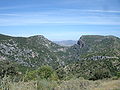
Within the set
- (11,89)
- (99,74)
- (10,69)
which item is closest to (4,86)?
(11,89)

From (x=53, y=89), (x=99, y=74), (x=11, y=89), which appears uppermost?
(x=11, y=89)

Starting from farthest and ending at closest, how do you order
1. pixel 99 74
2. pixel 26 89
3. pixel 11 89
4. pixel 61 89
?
pixel 99 74 → pixel 61 89 → pixel 26 89 → pixel 11 89

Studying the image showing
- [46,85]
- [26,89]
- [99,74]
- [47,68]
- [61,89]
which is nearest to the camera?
[26,89]

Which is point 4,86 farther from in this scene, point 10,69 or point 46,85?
point 10,69

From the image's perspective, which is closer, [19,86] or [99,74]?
[19,86]

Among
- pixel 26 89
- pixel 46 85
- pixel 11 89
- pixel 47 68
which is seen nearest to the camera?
pixel 11 89

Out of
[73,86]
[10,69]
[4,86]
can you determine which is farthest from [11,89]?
[10,69]

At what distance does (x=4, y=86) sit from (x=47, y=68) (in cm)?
3657

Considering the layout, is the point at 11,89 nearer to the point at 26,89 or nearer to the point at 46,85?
the point at 26,89

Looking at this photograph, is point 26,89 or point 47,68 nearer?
point 26,89

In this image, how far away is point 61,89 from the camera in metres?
7.10

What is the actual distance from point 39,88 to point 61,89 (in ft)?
2.79

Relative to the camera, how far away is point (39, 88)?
731 cm

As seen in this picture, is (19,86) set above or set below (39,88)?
above
